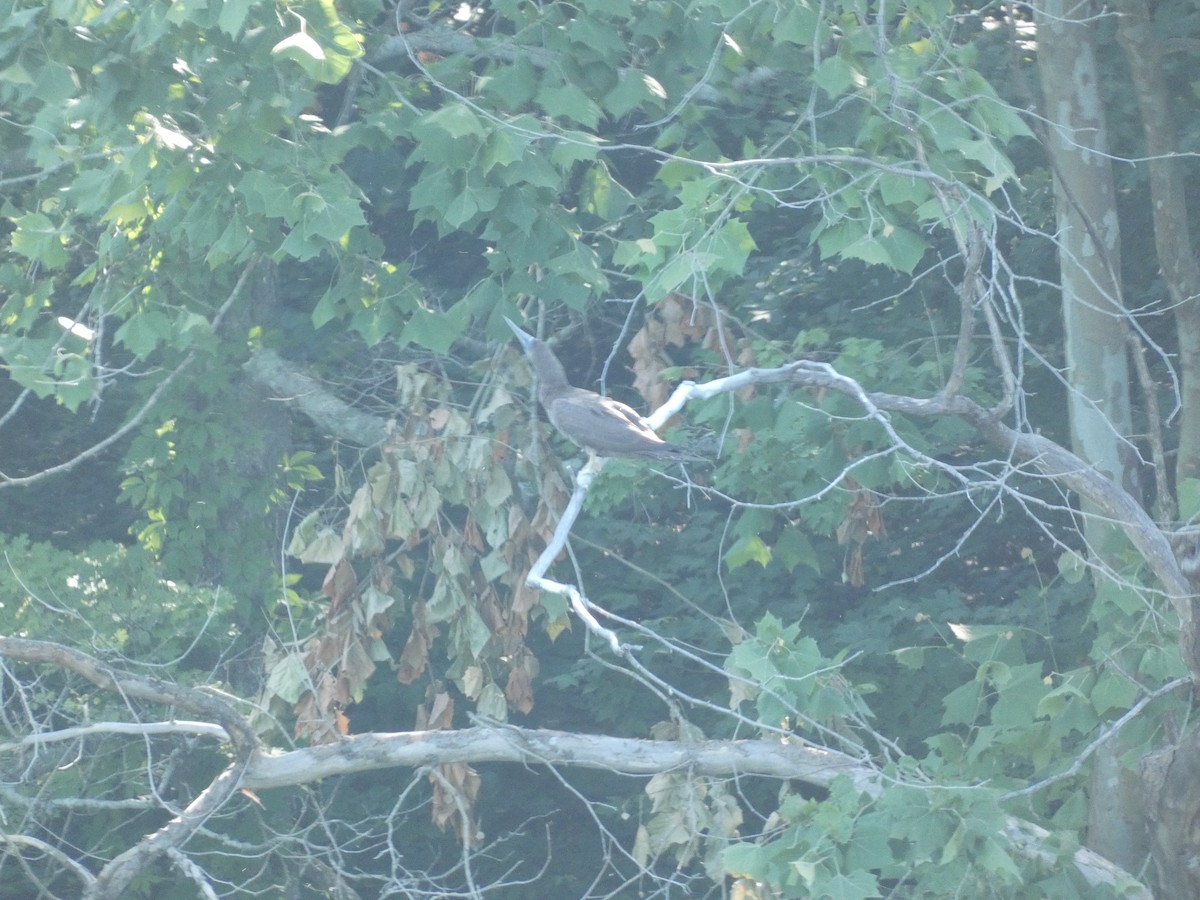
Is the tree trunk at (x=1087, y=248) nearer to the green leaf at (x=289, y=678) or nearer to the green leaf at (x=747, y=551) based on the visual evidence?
the green leaf at (x=747, y=551)

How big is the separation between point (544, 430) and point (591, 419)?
681 millimetres

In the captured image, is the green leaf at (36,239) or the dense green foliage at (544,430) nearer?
the dense green foliage at (544,430)

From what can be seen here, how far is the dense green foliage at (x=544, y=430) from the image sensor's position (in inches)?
206

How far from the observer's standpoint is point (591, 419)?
251 inches

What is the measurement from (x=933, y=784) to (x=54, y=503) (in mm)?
6829

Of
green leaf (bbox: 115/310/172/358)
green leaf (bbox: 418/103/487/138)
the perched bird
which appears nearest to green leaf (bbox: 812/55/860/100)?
green leaf (bbox: 418/103/487/138)

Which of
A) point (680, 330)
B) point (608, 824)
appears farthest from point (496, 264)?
point (608, 824)

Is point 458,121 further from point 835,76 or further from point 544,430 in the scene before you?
point 544,430

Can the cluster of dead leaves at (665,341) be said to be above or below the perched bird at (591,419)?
above

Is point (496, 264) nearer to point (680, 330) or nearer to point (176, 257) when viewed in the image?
point (680, 330)

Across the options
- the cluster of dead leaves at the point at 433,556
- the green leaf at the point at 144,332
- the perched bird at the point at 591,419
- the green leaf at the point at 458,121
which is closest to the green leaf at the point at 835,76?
the green leaf at the point at 458,121

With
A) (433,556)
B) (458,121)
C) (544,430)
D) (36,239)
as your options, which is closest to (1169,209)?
(544,430)

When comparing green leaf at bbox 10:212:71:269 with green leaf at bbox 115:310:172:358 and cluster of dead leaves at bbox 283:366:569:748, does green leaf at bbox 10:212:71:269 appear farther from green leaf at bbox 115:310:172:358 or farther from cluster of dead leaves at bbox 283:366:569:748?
cluster of dead leaves at bbox 283:366:569:748

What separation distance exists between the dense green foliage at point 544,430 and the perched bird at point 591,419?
15 centimetres
